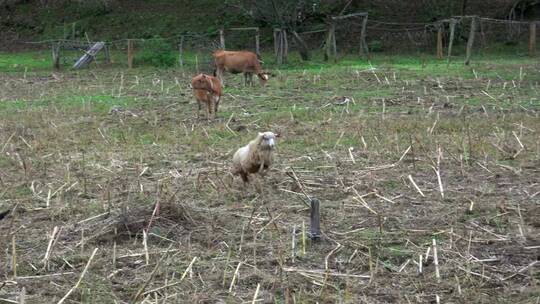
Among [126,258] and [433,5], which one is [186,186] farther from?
[433,5]

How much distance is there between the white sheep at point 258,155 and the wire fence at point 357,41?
18931 mm

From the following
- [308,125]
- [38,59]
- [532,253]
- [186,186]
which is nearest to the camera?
[532,253]

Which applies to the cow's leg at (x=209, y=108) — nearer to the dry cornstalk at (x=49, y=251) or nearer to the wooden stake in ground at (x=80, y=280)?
the dry cornstalk at (x=49, y=251)

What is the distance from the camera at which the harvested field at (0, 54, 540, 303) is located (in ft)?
19.2

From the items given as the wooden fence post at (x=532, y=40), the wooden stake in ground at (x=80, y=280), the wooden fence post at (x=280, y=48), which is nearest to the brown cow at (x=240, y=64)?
the wooden fence post at (x=280, y=48)

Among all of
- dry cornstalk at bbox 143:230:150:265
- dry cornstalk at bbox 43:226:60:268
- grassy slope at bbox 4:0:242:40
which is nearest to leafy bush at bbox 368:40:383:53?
grassy slope at bbox 4:0:242:40

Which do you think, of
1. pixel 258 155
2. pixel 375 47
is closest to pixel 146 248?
pixel 258 155

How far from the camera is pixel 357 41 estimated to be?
33188 mm

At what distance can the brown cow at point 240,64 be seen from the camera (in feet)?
69.8

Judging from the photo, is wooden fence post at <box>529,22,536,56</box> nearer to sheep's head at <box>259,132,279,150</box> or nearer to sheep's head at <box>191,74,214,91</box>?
sheep's head at <box>191,74,214,91</box>

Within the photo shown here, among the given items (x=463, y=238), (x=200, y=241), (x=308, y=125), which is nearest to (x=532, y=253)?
(x=463, y=238)

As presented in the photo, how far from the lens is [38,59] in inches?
1252

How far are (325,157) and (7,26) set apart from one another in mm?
33307

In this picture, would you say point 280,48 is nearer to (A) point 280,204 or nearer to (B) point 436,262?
(A) point 280,204
